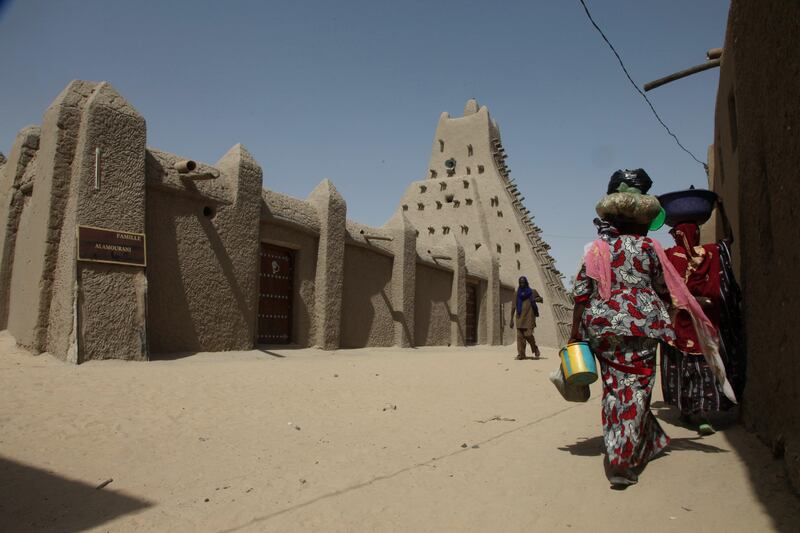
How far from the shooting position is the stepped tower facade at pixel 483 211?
23.9 meters

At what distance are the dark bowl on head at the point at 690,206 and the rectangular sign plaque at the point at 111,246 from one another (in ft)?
19.1

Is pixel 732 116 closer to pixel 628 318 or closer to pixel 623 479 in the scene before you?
pixel 628 318

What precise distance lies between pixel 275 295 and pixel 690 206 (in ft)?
23.3

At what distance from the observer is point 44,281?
21.9 ft

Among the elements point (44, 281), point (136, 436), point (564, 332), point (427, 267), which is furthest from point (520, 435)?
point (564, 332)

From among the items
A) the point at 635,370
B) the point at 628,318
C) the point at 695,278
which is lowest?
the point at 635,370

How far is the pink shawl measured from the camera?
3375 millimetres

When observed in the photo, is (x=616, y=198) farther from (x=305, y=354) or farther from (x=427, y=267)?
(x=427, y=267)

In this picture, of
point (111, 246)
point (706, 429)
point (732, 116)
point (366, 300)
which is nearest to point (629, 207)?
point (706, 429)

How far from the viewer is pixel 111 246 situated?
6.62 m

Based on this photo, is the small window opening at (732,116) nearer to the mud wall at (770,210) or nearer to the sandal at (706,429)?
the mud wall at (770,210)

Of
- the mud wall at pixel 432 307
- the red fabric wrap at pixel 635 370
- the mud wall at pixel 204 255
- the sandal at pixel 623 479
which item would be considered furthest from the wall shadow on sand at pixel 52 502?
the mud wall at pixel 432 307

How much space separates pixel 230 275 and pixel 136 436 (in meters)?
4.61

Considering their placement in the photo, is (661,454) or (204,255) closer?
(661,454)
